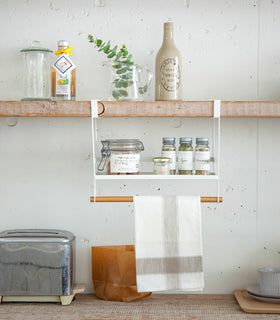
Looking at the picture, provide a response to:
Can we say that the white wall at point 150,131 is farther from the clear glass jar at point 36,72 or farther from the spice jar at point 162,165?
the spice jar at point 162,165

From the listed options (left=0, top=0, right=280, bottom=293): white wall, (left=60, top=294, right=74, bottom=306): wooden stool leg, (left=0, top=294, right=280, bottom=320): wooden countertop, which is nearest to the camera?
(left=0, top=294, right=280, bottom=320): wooden countertop

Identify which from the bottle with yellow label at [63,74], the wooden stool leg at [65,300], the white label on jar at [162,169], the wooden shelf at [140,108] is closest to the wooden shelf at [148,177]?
the white label on jar at [162,169]

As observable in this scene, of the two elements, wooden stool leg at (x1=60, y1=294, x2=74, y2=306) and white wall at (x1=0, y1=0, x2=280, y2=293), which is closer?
wooden stool leg at (x1=60, y1=294, x2=74, y2=306)

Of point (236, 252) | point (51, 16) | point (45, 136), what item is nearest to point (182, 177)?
point (236, 252)

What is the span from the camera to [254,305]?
5.25 feet

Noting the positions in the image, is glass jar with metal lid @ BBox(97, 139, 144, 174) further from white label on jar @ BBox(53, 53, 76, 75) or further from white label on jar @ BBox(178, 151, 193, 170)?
white label on jar @ BBox(53, 53, 76, 75)

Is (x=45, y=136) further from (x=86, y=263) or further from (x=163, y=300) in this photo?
(x=163, y=300)

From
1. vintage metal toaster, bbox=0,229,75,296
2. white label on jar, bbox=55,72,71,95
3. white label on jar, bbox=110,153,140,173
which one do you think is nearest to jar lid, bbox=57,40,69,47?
white label on jar, bbox=55,72,71,95

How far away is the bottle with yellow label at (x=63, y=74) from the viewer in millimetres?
1623

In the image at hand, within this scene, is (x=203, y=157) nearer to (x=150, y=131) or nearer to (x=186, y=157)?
(x=186, y=157)

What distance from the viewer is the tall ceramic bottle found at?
5.26 ft

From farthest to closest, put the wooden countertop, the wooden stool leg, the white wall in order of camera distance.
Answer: the white wall
the wooden stool leg
the wooden countertop

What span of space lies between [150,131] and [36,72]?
17.5 inches

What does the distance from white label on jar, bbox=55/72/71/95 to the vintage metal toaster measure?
0.48 metres
